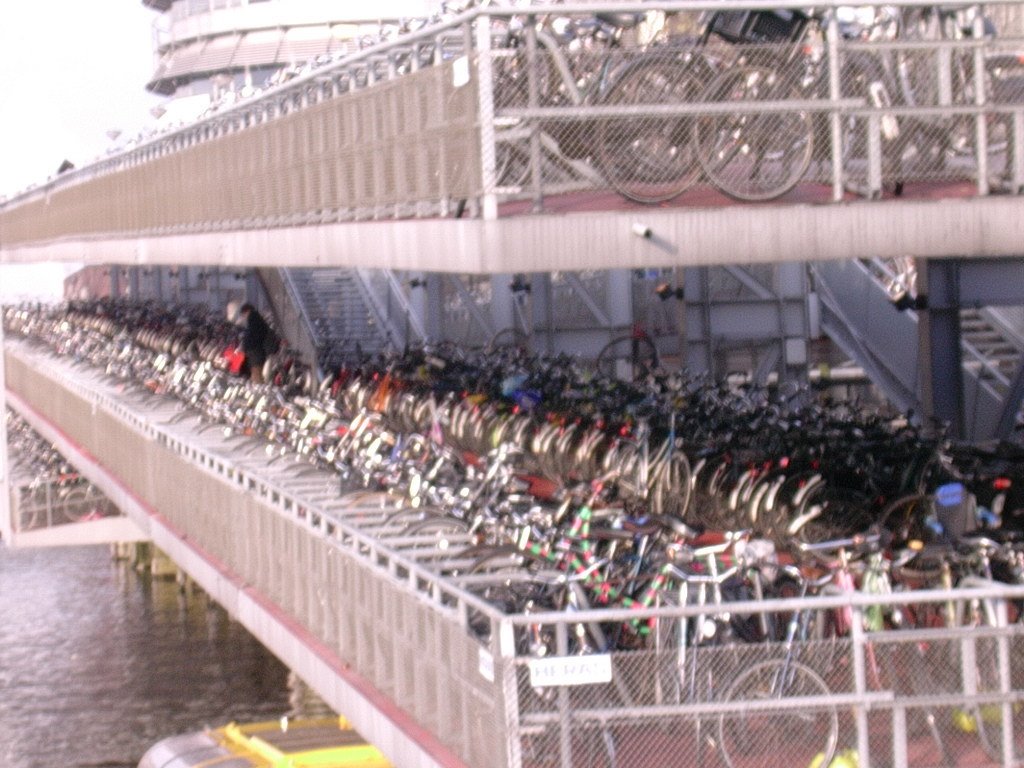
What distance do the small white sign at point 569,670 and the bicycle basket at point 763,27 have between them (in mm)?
4215

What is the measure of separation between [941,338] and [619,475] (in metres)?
2.54

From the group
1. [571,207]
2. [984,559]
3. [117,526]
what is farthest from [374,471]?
[117,526]

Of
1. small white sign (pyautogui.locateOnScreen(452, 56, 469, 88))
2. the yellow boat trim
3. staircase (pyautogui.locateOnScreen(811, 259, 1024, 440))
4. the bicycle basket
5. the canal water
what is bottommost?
the canal water

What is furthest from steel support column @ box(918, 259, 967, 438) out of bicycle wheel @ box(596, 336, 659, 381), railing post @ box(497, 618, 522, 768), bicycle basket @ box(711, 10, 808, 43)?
bicycle wheel @ box(596, 336, 659, 381)

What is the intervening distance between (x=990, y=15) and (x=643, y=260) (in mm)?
3989

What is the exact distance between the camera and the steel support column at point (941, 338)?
49.5ft

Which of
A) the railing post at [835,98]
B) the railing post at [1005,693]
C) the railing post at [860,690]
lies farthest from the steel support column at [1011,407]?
the railing post at [860,690]

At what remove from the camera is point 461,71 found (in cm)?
1054

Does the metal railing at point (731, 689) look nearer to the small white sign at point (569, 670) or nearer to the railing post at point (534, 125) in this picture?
the small white sign at point (569, 670)

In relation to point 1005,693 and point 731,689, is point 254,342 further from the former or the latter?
point 1005,693

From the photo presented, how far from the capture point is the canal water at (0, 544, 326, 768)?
25453 millimetres

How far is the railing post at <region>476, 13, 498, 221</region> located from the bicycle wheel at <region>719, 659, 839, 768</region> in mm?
2736

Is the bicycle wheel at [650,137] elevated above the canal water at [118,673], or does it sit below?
above

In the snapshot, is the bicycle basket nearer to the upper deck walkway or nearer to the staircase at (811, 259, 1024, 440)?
the upper deck walkway
